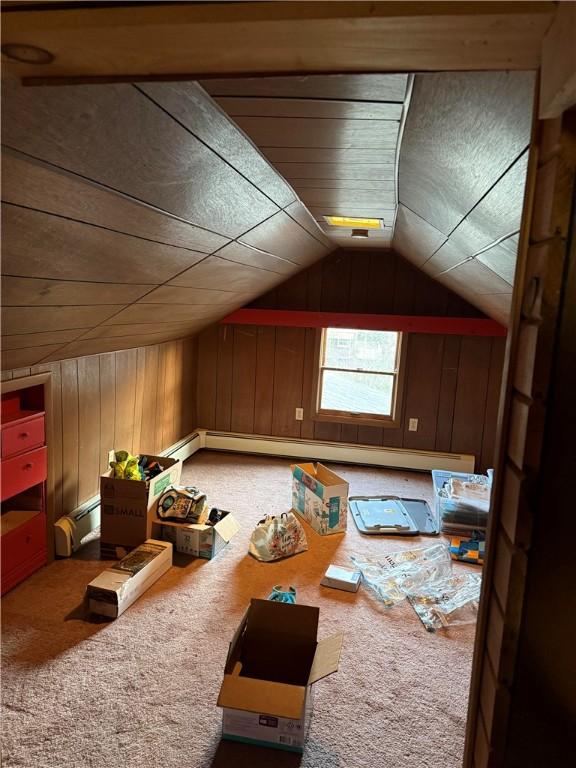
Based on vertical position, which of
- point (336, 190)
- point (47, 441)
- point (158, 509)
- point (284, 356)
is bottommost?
point (158, 509)

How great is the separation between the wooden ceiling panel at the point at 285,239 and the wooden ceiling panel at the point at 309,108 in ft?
3.42

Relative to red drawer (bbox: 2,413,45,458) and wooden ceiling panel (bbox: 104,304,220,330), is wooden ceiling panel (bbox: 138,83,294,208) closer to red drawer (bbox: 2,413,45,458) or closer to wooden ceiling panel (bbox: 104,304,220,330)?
wooden ceiling panel (bbox: 104,304,220,330)

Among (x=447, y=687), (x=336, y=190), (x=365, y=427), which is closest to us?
(x=336, y=190)

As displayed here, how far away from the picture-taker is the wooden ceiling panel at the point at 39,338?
2.01 meters

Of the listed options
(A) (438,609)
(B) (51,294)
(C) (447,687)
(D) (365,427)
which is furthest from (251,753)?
(D) (365,427)

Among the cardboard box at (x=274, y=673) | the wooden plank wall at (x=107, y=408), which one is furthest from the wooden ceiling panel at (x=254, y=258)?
the cardboard box at (x=274, y=673)

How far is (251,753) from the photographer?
5.78 ft

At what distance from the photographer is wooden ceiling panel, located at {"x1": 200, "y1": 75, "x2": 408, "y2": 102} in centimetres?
95

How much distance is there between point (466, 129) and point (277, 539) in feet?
8.23

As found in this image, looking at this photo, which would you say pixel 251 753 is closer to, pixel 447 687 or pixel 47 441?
pixel 447 687

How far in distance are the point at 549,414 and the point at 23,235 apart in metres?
1.22

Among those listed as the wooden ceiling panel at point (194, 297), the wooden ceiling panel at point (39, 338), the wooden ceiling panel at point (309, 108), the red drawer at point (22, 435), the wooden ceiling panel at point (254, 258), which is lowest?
the red drawer at point (22, 435)

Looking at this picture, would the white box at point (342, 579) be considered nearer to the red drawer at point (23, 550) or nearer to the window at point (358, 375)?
the red drawer at point (23, 550)

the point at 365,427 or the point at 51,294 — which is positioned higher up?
the point at 51,294
